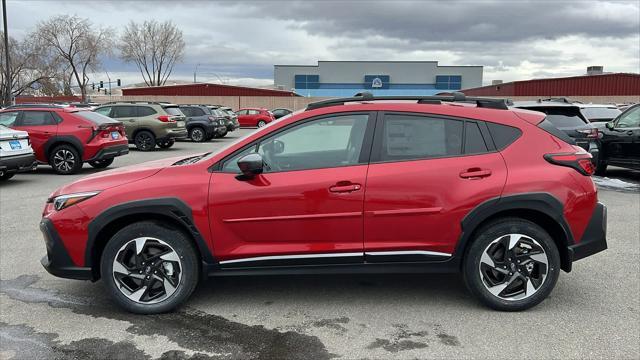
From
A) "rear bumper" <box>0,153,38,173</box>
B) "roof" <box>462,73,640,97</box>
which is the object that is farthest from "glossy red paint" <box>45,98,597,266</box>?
"roof" <box>462,73,640,97</box>

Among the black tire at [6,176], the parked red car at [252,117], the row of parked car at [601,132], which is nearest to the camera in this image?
the row of parked car at [601,132]

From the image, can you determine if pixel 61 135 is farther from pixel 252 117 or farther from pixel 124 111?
pixel 252 117

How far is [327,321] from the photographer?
12.6 ft

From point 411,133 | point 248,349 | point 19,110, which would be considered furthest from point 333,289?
point 19,110

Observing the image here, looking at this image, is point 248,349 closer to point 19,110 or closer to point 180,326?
point 180,326

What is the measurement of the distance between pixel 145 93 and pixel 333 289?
53.6 metres

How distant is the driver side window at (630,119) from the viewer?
9992 mm

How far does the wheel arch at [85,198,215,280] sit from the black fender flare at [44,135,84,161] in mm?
8680

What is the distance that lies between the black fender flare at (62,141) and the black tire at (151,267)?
879cm

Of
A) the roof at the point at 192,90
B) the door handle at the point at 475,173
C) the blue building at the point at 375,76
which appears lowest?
the door handle at the point at 475,173

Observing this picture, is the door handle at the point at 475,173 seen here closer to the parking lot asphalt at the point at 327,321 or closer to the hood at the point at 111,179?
the parking lot asphalt at the point at 327,321

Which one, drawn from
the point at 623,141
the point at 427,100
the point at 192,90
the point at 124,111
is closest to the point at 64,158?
the point at 124,111

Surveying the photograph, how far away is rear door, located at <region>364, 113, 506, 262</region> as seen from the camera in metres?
3.75

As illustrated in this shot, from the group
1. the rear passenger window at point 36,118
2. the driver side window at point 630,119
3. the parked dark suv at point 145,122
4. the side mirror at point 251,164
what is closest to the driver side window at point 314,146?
the side mirror at point 251,164
